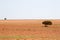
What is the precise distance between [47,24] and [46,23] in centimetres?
45

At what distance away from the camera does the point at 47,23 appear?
6438cm

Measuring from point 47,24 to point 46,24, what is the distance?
1.09ft

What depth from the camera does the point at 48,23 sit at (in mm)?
64750

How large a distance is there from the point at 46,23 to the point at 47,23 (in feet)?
1.17

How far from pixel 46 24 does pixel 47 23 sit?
54cm

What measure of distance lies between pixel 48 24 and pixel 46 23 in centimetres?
78

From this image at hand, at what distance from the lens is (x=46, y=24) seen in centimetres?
6469

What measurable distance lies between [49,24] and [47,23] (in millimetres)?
1133

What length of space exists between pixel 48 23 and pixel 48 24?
327 mm

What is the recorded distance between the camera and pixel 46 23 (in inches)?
2542

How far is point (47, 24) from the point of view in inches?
2542
